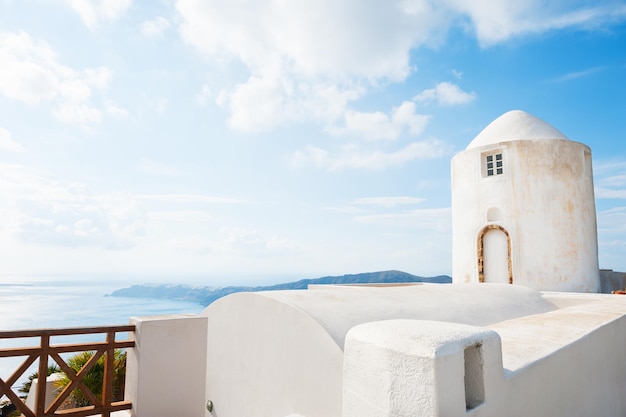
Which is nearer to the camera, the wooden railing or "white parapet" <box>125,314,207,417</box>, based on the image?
the wooden railing

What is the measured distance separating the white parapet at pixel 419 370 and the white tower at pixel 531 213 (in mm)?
9602

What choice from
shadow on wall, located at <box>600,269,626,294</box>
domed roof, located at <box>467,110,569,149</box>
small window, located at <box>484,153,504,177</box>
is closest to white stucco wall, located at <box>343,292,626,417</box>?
small window, located at <box>484,153,504,177</box>

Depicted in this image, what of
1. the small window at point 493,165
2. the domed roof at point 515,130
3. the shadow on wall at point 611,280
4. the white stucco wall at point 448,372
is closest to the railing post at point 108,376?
the white stucco wall at point 448,372

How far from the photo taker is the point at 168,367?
571cm

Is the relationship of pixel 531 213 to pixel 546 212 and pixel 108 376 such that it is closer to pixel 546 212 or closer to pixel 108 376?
pixel 546 212

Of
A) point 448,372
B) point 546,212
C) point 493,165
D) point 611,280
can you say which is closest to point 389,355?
point 448,372

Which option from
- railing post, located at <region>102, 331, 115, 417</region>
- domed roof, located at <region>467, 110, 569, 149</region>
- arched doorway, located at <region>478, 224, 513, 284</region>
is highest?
domed roof, located at <region>467, 110, 569, 149</region>

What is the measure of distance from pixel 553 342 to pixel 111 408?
5136 mm

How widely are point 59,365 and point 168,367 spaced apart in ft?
4.42

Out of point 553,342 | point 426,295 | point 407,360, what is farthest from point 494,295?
point 407,360

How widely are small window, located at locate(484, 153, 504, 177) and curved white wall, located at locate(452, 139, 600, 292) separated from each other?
143 millimetres

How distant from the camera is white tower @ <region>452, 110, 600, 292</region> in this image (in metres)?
10.8

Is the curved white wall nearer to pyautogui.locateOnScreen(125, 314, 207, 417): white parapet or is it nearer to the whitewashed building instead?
the whitewashed building

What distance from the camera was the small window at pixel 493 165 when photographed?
38.2 ft
